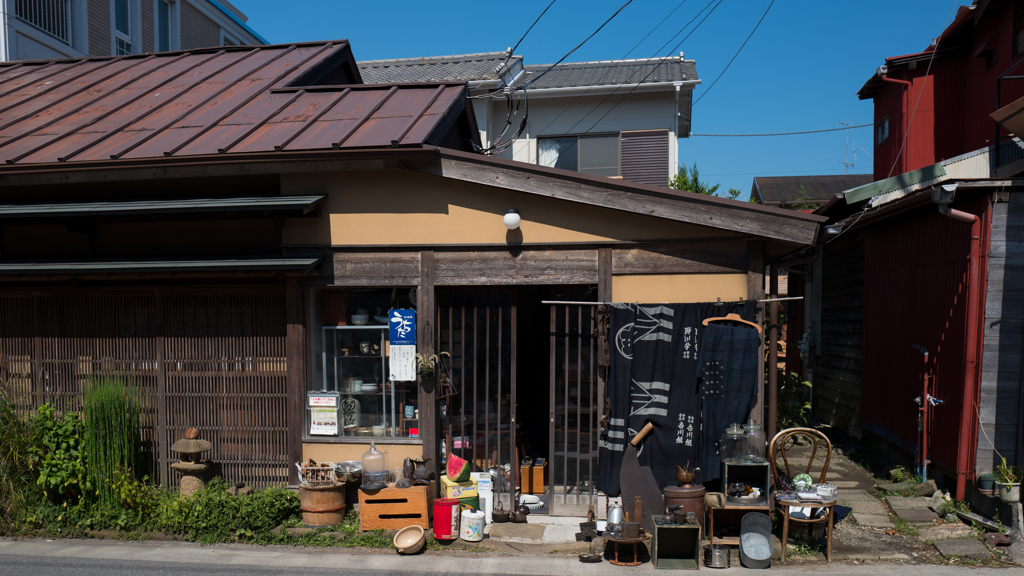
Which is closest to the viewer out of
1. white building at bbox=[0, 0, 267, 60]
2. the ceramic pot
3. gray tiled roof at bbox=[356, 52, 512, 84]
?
the ceramic pot

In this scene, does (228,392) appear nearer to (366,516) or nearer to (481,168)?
(366,516)

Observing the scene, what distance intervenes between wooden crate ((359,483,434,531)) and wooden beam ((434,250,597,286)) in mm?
2350

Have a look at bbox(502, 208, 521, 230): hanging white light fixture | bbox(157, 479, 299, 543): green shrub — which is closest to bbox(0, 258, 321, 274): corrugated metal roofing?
bbox(502, 208, 521, 230): hanging white light fixture

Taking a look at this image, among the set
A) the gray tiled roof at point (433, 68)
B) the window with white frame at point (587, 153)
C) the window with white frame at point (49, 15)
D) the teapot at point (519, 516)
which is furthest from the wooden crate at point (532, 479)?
the window with white frame at point (49, 15)

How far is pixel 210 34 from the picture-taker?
23.9 metres

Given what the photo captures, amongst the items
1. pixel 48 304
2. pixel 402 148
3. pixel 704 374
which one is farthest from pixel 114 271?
pixel 704 374

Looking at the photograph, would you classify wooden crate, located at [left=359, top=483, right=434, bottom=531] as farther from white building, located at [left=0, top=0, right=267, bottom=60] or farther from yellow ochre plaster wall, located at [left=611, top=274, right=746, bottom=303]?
white building, located at [left=0, top=0, right=267, bottom=60]

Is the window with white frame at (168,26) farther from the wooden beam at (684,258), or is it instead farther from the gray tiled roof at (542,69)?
the wooden beam at (684,258)

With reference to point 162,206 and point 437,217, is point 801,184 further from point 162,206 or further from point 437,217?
Answer: point 162,206

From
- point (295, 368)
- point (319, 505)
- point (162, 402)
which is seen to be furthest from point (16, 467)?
A: point (319, 505)

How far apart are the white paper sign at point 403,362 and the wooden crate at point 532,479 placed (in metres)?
1.79

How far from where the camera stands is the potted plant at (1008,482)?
6070 mm

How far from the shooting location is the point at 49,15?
16.5 meters

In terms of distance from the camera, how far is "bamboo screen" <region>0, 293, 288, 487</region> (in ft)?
24.4
